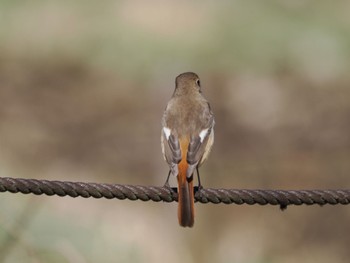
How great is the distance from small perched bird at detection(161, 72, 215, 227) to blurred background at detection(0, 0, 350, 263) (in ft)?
8.13

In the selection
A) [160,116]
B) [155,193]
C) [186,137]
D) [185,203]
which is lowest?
[155,193]

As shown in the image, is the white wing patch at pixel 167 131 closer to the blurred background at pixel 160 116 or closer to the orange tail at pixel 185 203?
the orange tail at pixel 185 203

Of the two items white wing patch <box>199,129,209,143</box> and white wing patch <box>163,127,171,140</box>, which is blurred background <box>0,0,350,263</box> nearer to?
white wing patch <box>163,127,171,140</box>

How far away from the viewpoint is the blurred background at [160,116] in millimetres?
14266

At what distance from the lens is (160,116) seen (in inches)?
666

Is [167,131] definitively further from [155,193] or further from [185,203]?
[155,193]

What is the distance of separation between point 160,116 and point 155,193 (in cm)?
985

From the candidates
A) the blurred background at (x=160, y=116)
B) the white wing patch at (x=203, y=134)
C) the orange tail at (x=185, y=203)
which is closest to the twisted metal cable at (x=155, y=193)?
the orange tail at (x=185, y=203)

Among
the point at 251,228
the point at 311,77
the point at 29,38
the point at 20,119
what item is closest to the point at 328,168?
the point at 251,228

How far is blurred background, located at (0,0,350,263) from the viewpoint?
562 inches

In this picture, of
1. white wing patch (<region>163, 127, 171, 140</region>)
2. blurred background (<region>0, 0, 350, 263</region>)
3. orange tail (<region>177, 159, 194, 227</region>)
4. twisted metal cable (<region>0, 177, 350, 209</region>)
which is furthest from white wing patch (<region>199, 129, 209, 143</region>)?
blurred background (<region>0, 0, 350, 263</region>)

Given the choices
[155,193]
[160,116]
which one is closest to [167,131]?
[155,193]

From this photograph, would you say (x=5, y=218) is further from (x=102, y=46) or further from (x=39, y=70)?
(x=102, y=46)

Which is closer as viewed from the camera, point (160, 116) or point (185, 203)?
point (185, 203)
